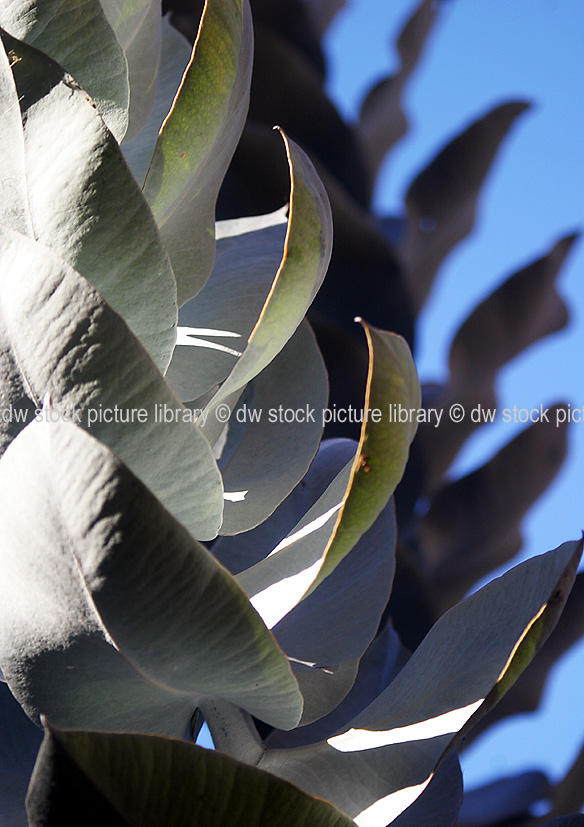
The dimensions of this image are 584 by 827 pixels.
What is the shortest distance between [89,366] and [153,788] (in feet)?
0.32

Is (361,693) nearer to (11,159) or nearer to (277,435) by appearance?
(277,435)

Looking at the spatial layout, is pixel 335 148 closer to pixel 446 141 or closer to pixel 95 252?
pixel 446 141

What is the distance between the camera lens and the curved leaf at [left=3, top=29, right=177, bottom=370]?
19 centimetres

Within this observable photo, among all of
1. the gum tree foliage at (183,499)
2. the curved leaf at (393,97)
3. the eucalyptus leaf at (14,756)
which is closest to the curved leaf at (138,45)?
the gum tree foliage at (183,499)

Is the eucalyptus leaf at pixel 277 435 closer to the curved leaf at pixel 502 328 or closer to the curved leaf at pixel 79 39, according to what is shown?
the curved leaf at pixel 79 39

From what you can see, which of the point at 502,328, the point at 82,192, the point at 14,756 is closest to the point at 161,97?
the point at 82,192

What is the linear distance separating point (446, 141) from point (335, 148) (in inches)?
5.9

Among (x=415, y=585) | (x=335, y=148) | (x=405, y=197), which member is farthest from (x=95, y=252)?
(x=405, y=197)

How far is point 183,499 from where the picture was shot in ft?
0.68

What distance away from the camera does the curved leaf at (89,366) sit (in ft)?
0.55

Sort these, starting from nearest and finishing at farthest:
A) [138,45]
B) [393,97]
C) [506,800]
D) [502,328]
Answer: [138,45], [506,800], [502,328], [393,97]

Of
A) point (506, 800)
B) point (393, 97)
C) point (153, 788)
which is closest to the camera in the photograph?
point (153, 788)

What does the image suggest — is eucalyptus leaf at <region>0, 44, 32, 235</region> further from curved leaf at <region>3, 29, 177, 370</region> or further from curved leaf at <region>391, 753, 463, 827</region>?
curved leaf at <region>391, 753, 463, 827</region>

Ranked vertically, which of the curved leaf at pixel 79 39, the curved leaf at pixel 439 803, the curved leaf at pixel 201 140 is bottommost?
the curved leaf at pixel 439 803
